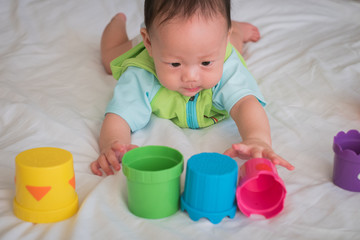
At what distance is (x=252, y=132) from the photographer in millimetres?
1193

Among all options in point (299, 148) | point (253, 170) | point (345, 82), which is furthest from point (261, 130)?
point (345, 82)

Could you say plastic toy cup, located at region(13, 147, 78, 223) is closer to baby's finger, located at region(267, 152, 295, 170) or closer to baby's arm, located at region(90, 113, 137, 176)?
baby's arm, located at region(90, 113, 137, 176)

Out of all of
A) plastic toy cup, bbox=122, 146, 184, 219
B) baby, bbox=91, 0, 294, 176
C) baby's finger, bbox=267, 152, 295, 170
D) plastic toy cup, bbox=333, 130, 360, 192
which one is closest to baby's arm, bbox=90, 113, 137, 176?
baby, bbox=91, 0, 294, 176

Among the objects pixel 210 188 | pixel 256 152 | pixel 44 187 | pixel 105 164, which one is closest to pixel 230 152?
pixel 256 152

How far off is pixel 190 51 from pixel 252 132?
27 cm

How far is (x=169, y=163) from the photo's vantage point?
1.00 metres

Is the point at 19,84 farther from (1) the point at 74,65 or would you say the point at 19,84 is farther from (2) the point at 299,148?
(2) the point at 299,148

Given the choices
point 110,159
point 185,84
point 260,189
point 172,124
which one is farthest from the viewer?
point 172,124

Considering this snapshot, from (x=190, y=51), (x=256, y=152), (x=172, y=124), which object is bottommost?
(x=172, y=124)

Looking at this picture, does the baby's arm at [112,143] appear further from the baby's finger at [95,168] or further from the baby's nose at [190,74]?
the baby's nose at [190,74]

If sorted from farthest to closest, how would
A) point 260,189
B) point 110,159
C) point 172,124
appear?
point 172,124 → point 110,159 → point 260,189

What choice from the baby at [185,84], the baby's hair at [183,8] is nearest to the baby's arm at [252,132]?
the baby at [185,84]

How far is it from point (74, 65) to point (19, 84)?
242mm

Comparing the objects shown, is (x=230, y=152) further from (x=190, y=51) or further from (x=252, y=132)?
(x=190, y=51)
